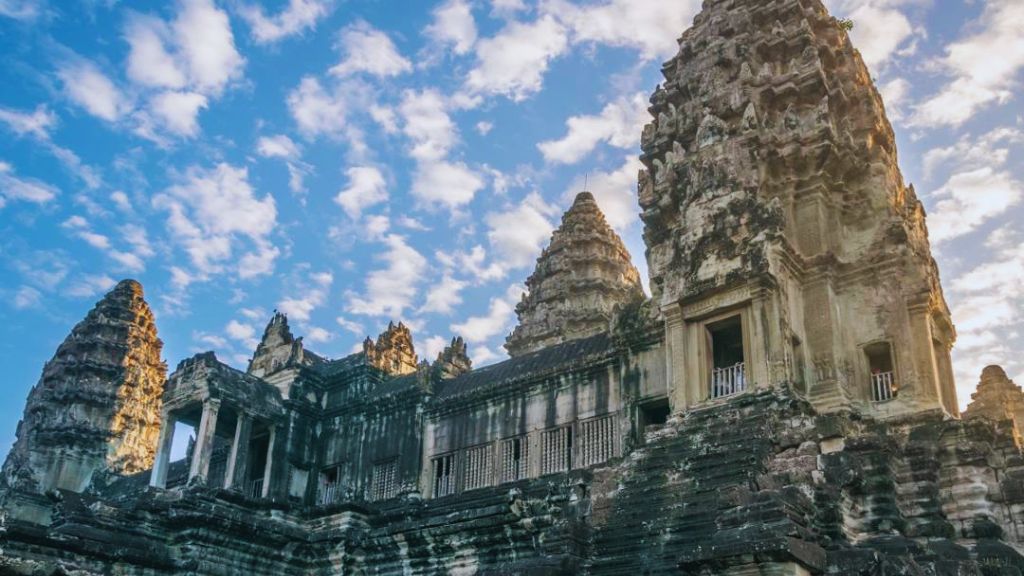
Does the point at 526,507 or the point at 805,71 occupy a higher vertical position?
the point at 805,71

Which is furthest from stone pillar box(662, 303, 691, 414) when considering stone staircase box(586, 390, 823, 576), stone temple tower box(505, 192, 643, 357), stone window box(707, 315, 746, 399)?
stone temple tower box(505, 192, 643, 357)

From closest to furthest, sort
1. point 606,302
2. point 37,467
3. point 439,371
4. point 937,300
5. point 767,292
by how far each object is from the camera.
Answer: point 767,292 → point 937,300 → point 439,371 → point 37,467 → point 606,302

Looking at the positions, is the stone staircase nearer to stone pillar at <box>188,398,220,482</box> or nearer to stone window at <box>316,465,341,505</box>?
stone pillar at <box>188,398,220,482</box>

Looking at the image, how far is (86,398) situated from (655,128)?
24668mm

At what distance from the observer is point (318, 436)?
27.6 m

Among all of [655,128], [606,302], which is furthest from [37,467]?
[655,128]

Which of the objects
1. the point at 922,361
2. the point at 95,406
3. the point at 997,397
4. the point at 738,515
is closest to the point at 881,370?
the point at 922,361

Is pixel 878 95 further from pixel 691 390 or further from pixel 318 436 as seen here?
pixel 318 436

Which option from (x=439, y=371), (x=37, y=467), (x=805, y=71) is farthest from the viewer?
(x=37, y=467)

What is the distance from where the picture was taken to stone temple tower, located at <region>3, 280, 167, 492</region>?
116 ft

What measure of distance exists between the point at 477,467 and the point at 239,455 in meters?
6.48

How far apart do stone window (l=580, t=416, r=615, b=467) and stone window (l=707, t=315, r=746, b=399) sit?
2951 mm

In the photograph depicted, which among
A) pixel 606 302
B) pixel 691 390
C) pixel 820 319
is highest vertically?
pixel 606 302

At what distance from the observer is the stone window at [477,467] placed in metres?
23.3
